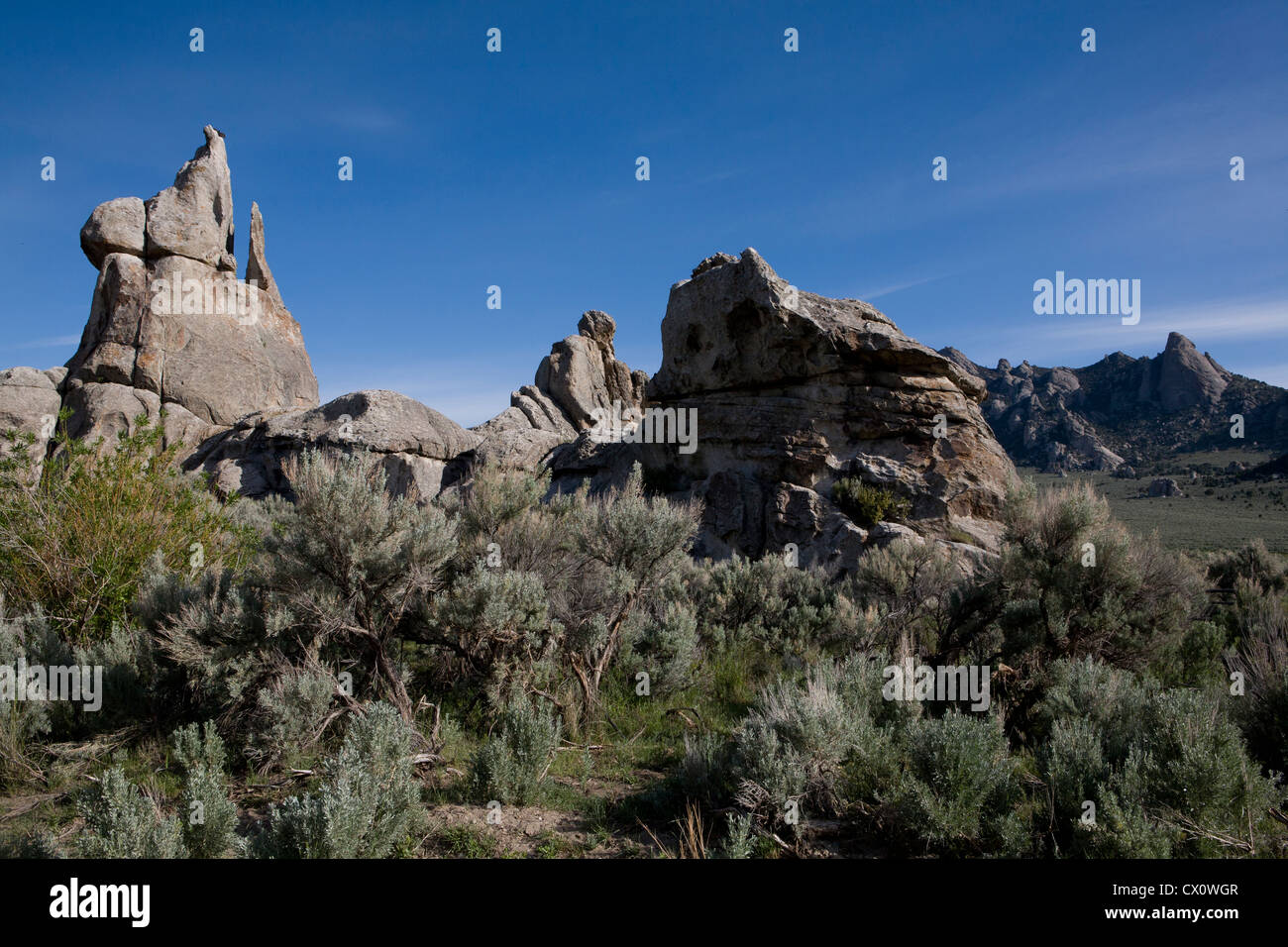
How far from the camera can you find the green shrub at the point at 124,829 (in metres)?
2.80

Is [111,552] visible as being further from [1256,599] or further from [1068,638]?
[1256,599]

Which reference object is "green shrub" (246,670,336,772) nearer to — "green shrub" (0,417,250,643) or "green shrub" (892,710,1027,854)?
Result: "green shrub" (0,417,250,643)

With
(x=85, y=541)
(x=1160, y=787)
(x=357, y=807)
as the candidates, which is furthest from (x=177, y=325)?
(x=1160, y=787)

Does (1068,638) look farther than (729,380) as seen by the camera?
No

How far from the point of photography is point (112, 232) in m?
19.8

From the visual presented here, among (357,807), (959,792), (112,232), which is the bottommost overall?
(959,792)

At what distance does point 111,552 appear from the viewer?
597cm

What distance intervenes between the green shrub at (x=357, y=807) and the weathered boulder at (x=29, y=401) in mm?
19114

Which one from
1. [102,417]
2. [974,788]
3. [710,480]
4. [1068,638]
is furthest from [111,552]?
[102,417]

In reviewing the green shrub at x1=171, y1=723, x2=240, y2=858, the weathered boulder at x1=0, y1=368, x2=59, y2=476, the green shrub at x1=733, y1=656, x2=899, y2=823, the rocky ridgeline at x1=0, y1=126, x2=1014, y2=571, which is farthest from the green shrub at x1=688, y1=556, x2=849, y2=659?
the weathered boulder at x1=0, y1=368, x2=59, y2=476

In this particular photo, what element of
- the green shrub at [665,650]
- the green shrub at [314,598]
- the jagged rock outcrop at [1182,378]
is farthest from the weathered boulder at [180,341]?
the jagged rock outcrop at [1182,378]

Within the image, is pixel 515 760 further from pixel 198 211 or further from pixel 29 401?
pixel 198 211

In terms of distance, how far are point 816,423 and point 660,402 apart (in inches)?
187
